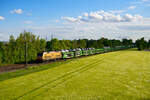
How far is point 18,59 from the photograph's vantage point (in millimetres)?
34844

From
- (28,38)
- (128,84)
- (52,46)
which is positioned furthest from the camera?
(52,46)

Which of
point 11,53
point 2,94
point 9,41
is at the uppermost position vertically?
point 9,41

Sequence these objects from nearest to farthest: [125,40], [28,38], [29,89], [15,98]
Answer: [15,98] < [29,89] < [28,38] < [125,40]

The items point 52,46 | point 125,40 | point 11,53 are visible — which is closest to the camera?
point 11,53

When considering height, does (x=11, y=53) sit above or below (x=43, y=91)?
above

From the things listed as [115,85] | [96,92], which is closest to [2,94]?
[96,92]

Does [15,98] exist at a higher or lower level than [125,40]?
lower

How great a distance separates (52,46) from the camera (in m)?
50.4

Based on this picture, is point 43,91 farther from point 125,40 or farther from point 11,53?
point 125,40

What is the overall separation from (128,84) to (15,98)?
403 inches

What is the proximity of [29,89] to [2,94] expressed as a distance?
2170 mm

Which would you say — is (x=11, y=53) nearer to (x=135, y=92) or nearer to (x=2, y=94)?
(x=2, y=94)

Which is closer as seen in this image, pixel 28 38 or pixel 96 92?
pixel 96 92

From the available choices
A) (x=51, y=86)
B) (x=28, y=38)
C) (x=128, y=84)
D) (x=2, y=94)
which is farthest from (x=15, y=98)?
(x=28, y=38)
